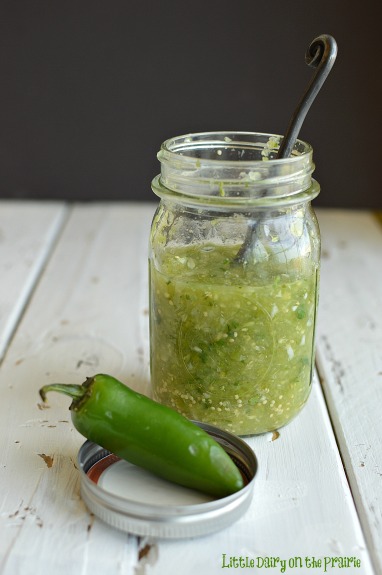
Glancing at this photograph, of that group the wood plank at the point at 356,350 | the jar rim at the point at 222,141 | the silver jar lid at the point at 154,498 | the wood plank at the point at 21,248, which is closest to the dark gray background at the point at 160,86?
the wood plank at the point at 21,248

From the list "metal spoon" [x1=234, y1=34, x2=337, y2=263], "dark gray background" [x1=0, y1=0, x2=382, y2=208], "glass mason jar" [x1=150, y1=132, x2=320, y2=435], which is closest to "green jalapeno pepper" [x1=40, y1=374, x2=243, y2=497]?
"glass mason jar" [x1=150, y1=132, x2=320, y2=435]

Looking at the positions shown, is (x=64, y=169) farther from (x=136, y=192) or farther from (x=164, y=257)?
(x=164, y=257)

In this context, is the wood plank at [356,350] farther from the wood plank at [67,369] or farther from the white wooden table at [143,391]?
the wood plank at [67,369]

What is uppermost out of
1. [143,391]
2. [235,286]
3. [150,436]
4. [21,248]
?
[235,286]

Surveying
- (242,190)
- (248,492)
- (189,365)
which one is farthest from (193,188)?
(248,492)

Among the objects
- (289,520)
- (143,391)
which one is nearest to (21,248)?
(143,391)

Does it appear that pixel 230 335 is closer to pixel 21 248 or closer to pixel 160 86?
pixel 21 248
